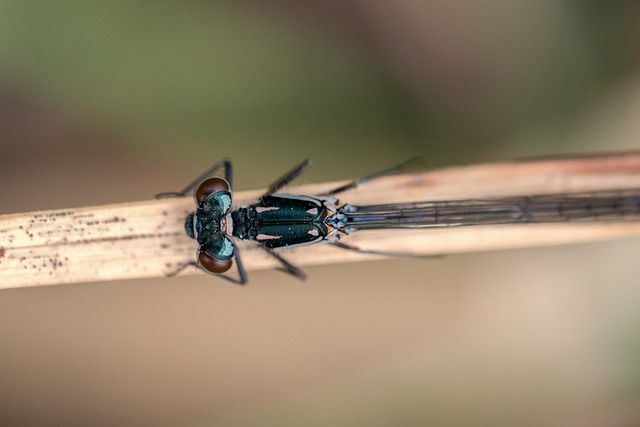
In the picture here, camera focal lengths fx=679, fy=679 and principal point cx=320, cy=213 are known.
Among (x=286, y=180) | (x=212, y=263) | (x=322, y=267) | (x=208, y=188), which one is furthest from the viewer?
(x=322, y=267)

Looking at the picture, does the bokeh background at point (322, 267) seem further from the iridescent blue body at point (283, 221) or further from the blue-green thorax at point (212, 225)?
the blue-green thorax at point (212, 225)

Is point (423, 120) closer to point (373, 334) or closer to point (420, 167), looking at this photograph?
point (420, 167)

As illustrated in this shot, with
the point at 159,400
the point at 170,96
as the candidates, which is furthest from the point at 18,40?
the point at 159,400

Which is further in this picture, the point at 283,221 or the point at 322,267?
the point at 322,267

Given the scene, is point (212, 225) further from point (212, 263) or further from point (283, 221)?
point (283, 221)

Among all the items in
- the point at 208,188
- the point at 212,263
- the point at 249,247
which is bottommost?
the point at 212,263

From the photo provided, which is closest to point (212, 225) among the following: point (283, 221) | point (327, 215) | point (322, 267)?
point (283, 221)
